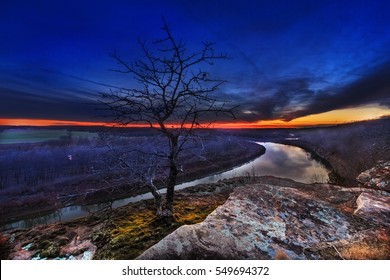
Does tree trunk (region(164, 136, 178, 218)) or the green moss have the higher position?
tree trunk (region(164, 136, 178, 218))

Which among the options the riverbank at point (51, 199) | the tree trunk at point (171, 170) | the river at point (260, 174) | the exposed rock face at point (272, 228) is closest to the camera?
the exposed rock face at point (272, 228)

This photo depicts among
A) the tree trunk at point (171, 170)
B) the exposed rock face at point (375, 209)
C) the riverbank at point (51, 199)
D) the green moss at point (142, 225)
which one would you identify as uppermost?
the tree trunk at point (171, 170)

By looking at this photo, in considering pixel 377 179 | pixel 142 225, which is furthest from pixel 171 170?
pixel 377 179

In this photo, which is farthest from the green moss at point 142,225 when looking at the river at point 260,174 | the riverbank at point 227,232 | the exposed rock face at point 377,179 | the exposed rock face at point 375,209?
the exposed rock face at point 377,179

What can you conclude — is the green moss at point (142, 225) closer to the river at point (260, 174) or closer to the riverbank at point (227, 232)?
the riverbank at point (227, 232)

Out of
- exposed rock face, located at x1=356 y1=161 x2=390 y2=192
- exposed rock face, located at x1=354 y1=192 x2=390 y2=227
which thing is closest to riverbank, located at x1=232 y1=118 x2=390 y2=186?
exposed rock face, located at x1=356 y1=161 x2=390 y2=192

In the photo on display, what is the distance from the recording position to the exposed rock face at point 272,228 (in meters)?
3.00

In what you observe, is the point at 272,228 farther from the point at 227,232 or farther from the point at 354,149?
the point at 354,149

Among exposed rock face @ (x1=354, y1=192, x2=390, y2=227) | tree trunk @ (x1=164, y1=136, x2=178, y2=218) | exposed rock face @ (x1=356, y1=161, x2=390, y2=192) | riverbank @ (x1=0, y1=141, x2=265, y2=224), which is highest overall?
tree trunk @ (x1=164, y1=136, x2=178, y2=218)

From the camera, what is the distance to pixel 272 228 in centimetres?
364

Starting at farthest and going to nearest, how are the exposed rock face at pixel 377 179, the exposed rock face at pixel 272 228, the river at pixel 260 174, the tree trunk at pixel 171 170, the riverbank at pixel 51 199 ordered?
the riverbank at pixel 51 199 < the river at pixel 260 174 < the exposed rock face at pixel 377 179 < the tree trunk at pixel 171 170 < the exposed rock face at pixel 272 228

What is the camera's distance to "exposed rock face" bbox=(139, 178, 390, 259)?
3002 millimetres

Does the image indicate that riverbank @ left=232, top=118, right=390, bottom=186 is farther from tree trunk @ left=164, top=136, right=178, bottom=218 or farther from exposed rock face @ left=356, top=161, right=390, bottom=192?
tree trunk @ left=164, top=136, right=178, bottom=218
